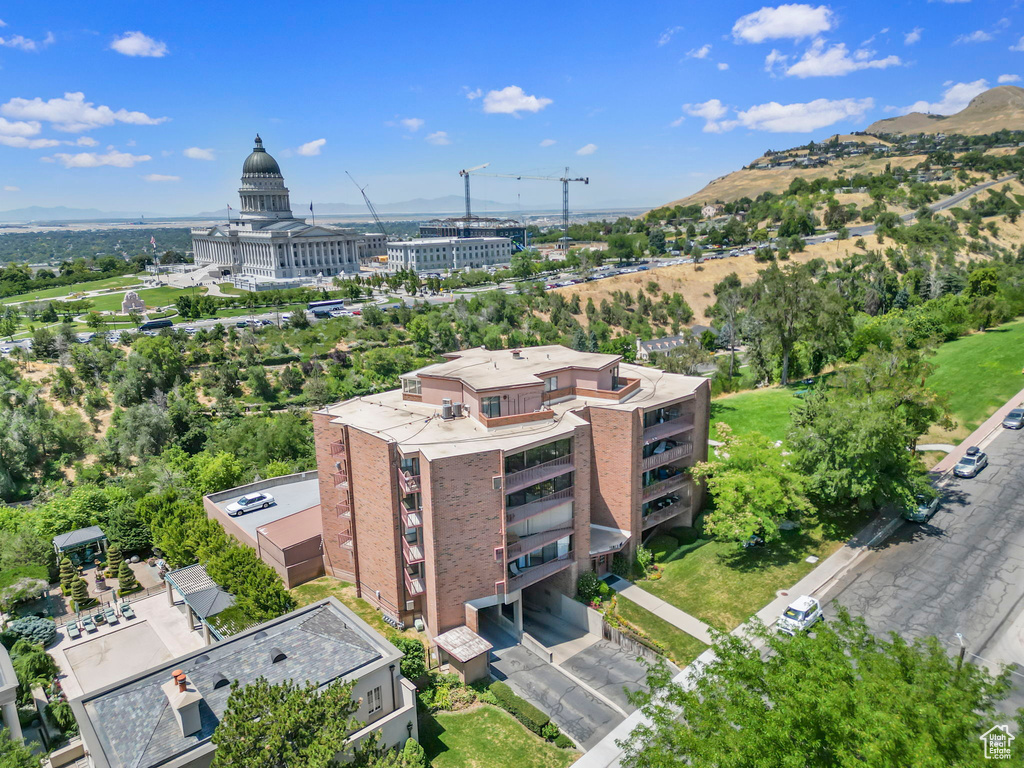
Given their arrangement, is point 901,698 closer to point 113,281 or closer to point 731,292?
point 731,292

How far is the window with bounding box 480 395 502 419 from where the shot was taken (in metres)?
41.4

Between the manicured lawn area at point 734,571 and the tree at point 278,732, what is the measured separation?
24.4 metres

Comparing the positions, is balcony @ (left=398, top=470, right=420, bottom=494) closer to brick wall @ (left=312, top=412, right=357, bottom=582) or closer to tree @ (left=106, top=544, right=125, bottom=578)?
brick wall @ (left=312, top=412, right=357, bottom=582)

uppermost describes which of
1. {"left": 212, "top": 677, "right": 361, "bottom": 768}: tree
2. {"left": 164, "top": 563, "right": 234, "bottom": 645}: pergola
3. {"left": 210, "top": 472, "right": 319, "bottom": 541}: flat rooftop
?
{"left": 212, "top": 677, "right": 361, "bottom": 768}: tree

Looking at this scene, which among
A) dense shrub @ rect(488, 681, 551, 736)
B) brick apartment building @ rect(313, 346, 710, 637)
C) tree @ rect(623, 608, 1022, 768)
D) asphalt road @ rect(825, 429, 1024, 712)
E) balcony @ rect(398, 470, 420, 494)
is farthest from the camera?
balcony @ rect(398, 470, 420, 494)

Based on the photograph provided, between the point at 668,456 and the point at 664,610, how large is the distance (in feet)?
35.1

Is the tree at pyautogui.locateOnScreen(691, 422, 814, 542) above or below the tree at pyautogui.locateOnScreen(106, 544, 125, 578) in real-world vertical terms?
above

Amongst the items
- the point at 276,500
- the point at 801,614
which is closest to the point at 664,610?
the point at 801,614

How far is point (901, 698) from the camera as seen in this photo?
712 inches

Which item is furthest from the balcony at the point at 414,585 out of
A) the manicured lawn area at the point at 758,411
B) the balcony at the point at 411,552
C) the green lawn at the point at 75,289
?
the green lawn at the point at 75,289

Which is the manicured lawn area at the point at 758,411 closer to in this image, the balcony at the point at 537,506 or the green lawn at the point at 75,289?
the balcony at the point at 537,506

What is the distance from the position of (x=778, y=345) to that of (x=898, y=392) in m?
29.5

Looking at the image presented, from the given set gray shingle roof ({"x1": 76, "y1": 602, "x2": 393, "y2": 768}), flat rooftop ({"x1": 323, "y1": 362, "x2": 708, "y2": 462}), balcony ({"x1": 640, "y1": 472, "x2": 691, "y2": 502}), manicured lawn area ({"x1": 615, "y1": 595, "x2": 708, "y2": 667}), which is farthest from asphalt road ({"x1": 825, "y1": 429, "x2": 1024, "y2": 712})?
gray shingle roof ({"x1": 76, "y1": 602, "x2": 393, "y2": 768})

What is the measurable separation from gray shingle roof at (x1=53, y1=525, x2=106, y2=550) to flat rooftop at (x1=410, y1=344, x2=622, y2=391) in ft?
94.9
